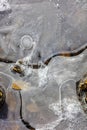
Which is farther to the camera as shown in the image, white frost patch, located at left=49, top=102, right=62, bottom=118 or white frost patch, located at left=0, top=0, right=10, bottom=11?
white frost patch, located at left=0, top=0, right=10, bottom=11

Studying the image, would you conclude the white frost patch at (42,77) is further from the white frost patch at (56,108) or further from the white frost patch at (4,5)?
the white frost patch at (4,5)

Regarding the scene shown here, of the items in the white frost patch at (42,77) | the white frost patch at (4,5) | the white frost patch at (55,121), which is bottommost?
the white frost patch at (55,121)

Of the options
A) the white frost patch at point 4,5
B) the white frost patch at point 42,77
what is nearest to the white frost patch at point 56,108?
the white frost patch at point 42,77

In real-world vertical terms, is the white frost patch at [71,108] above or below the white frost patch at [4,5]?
below

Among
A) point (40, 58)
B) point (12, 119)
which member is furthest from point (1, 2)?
point (12, 119)

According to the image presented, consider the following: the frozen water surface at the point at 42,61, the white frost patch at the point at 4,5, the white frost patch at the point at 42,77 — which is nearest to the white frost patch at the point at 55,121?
the frozen water surface at the point at 42,61

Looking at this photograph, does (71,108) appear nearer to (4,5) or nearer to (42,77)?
(42,77)

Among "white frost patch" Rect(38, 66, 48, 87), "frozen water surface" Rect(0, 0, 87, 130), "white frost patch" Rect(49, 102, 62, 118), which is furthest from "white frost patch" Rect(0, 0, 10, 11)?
"white frost patch" Rect(49, 102, 62, 118)

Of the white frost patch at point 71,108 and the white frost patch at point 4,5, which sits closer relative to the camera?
the white frost patch at point 71,108

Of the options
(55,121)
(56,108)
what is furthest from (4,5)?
(55,121)

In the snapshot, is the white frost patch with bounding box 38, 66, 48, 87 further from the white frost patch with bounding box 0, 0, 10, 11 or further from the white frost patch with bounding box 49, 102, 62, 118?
the white frost patch with bounding box 0, 0, 10, 11
